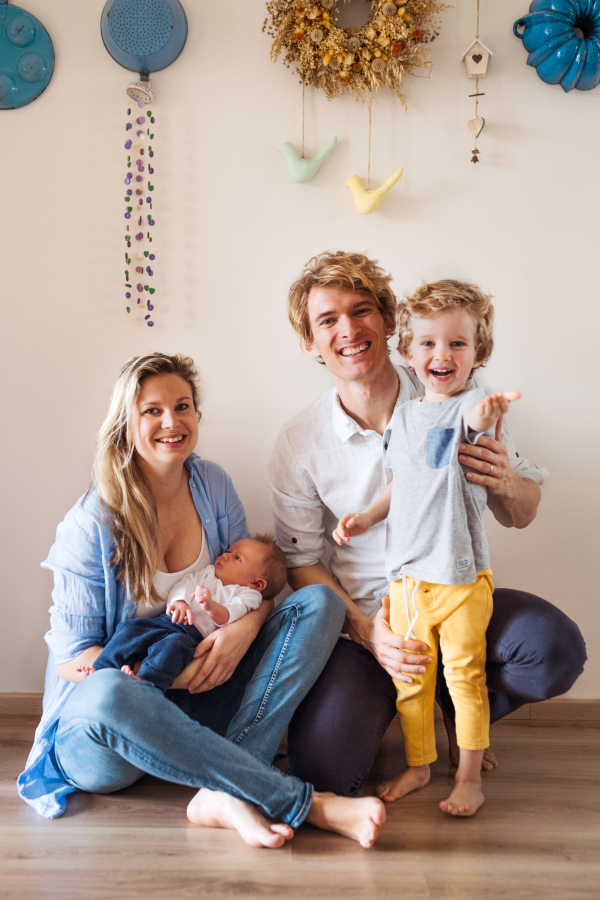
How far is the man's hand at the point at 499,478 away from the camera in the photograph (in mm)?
1359

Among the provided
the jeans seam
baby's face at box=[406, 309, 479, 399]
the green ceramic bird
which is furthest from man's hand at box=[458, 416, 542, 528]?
the green ceramic bird

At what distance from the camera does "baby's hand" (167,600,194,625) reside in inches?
54.4

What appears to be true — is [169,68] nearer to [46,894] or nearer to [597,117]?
[597,117]

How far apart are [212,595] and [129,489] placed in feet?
1.04

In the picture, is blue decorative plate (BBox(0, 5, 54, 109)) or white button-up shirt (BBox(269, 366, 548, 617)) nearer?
white button-up shirt (BBox(269, 366, 548, 617))

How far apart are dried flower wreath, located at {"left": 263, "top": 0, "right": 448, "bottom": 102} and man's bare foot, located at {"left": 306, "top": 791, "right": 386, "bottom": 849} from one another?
1763 millimetres

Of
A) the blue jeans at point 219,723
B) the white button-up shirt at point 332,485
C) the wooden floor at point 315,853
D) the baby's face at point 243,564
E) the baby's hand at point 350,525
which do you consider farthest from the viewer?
the white button-up shirt at point 332,485

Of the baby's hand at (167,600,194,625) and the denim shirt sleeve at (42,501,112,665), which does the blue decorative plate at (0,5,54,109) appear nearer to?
the denim shirt sleeve at (42,501,112,665)

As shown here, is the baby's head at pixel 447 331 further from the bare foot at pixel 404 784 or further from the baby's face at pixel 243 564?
the bare foot at pixel 404 784

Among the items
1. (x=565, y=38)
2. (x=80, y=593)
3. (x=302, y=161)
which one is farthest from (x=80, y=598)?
(x=565, y=38)

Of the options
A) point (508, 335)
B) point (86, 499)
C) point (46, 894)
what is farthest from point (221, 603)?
point (508, 335)

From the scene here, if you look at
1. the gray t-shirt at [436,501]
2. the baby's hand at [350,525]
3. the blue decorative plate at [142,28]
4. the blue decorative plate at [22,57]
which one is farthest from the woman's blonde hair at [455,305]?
the blue decorative plate at [22,57]

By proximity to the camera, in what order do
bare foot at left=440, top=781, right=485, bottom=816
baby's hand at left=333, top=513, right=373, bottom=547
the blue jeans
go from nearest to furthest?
the blue jeans → bare foot at left=440, top=781, right=485, bottom=816 → baby's hand at left=333, top=513, right=373, bottom=547

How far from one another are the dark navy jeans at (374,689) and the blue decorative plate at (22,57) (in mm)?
1750
